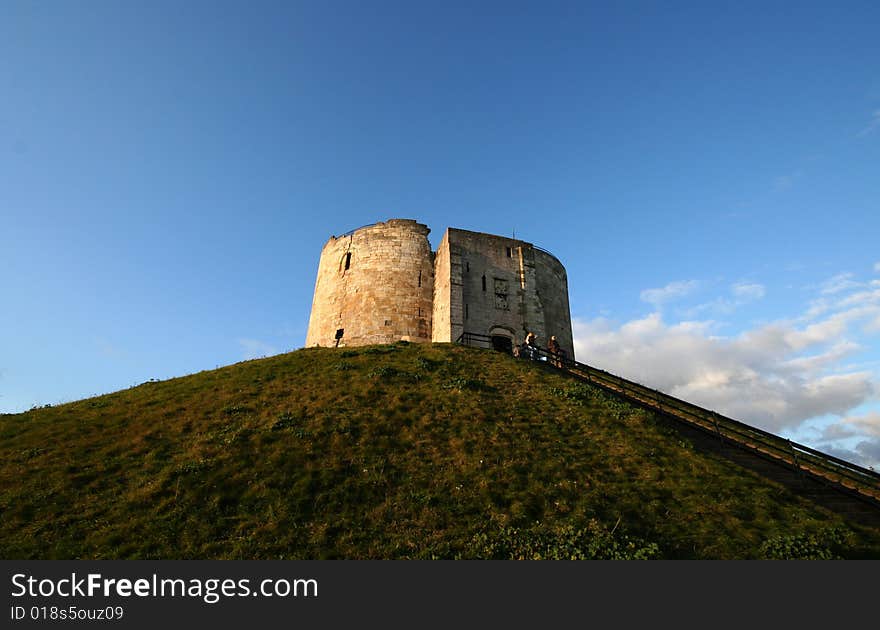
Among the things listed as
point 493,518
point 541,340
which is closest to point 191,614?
point 493,518

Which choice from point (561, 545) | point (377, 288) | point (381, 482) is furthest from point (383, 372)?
point (377, 288)

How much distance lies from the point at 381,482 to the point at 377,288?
818 inches

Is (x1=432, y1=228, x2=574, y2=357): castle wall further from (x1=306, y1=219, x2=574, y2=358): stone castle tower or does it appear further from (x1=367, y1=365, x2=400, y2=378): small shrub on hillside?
(x1=367, y1=365, x2=400, y2=378): small shrub on hillside

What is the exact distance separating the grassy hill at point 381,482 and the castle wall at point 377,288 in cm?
1225

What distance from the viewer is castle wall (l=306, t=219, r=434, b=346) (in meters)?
29.6

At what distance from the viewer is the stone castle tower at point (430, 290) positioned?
95.1 feet

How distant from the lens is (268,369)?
64.7 ft

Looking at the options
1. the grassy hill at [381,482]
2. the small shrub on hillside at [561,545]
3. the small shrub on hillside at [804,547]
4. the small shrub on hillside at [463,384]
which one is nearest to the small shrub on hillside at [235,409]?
the grassy hill at [381,482]

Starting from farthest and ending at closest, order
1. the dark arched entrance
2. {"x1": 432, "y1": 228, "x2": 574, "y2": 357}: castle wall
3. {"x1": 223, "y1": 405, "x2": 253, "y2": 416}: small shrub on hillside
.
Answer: the dark arched entrance < {"x1": 432, "y1": 228, "x2": 574, "y2": 357}: castle wall < {"x1": 223, "y1": 405, "x2": 253, "y2": 416}: small shrub on hillside

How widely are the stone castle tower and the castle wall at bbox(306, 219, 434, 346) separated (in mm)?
70

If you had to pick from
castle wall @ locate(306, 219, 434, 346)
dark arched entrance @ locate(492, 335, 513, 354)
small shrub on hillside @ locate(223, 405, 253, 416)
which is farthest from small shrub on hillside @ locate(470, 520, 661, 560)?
castle wall @ locate(306, 219, 434, 346)

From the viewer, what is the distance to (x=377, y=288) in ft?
100.0

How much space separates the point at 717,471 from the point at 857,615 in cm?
629

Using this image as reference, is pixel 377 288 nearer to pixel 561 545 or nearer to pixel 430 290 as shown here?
pixel 430 290
